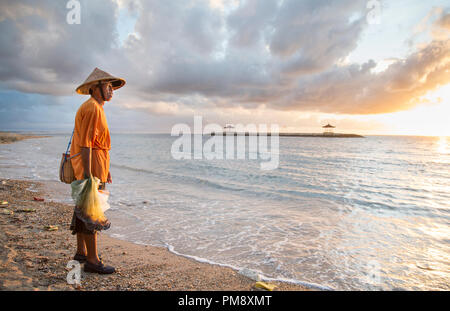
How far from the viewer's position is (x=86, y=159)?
2998 mm

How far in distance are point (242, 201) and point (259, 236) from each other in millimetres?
4011

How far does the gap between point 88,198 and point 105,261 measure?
1.66m

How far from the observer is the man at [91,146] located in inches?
118

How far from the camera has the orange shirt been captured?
9.76ft

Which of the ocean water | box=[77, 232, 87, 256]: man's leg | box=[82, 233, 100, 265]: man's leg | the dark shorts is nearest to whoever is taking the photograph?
the dark shorts

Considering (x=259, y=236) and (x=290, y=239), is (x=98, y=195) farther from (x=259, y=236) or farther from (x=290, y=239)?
(x=290, y=239)

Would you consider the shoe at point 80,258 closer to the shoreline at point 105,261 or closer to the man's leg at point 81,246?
the man's leg at point 81,246

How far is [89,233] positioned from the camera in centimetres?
323

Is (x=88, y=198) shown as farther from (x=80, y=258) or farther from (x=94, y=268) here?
(x=80, y=258)

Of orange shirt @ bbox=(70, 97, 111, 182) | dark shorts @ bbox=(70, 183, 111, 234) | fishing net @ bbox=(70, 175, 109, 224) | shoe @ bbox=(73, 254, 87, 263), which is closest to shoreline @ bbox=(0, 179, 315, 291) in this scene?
shoe @ bbox=(73, 254, 87, 263)

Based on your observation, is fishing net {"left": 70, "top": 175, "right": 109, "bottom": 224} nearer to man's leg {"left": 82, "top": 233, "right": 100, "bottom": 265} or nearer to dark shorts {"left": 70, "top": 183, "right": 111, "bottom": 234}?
dark shorts {"left": 70, "top": 183, "right": 111, "bottom": 234}

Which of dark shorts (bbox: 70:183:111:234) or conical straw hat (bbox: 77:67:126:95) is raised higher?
conical straw hat (bbox: 77:67:126:95)

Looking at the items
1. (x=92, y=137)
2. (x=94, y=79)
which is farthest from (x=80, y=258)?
(x=94, y=79)

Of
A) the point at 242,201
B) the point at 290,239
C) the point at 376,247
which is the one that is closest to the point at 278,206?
the point at 242,201
